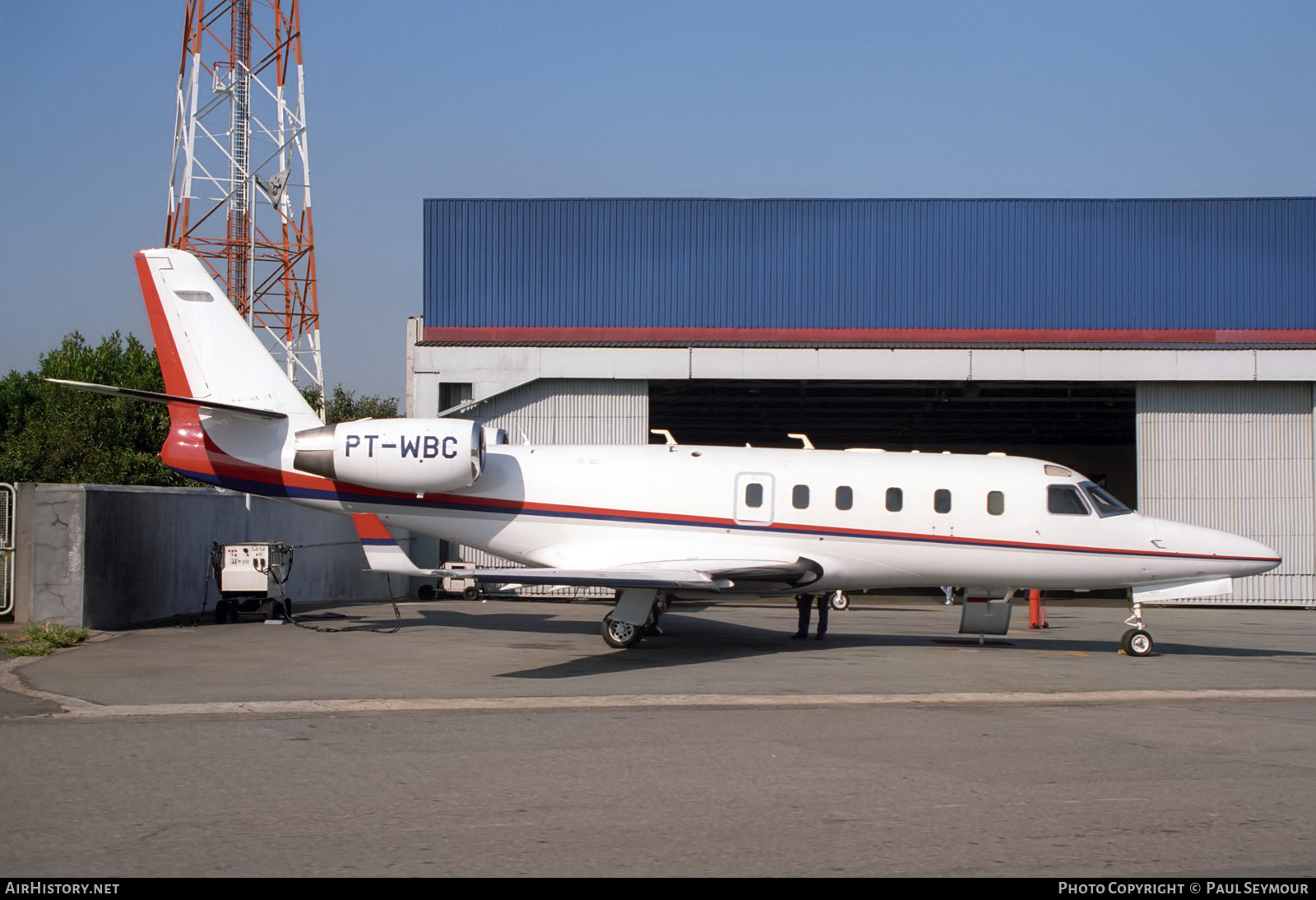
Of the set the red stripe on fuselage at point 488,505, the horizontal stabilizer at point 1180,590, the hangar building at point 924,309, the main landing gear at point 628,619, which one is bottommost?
the main landing gear at point 628,619

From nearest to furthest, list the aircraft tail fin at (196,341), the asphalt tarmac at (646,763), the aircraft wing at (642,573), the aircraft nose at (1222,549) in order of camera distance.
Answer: the asphalt tarmac at (646,763), the aircraft wing at (642,573), the aircraft nose at (1222,549), the aircraft tail fin at (196,341)

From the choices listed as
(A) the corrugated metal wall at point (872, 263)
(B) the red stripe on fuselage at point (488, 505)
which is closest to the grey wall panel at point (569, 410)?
(A) the corrugated metal wall at point (872, 263)

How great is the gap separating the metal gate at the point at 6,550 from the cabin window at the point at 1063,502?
15.9 meters

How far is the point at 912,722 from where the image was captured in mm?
10281

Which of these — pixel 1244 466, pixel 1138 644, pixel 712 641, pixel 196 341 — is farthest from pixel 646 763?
pixel 1244 466

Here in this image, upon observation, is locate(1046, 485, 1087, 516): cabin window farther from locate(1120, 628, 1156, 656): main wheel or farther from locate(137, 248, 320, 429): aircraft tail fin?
locate(137, 248, 320, 429): aircraft tail fin

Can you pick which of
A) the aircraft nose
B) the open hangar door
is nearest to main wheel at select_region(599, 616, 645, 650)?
the aircraft nose

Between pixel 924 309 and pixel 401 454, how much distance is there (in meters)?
16.5

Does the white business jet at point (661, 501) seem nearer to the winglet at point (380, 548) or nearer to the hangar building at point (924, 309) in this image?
the winglet at point (380, 548)

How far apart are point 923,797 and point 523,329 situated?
894 inches

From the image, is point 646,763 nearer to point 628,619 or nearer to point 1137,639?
point 628,619

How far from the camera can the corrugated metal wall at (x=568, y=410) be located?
28047 millimetres

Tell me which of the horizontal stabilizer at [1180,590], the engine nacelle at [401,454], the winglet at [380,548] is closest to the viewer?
the horizontal stabilizer at [1180,590]

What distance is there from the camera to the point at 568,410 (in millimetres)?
28078
